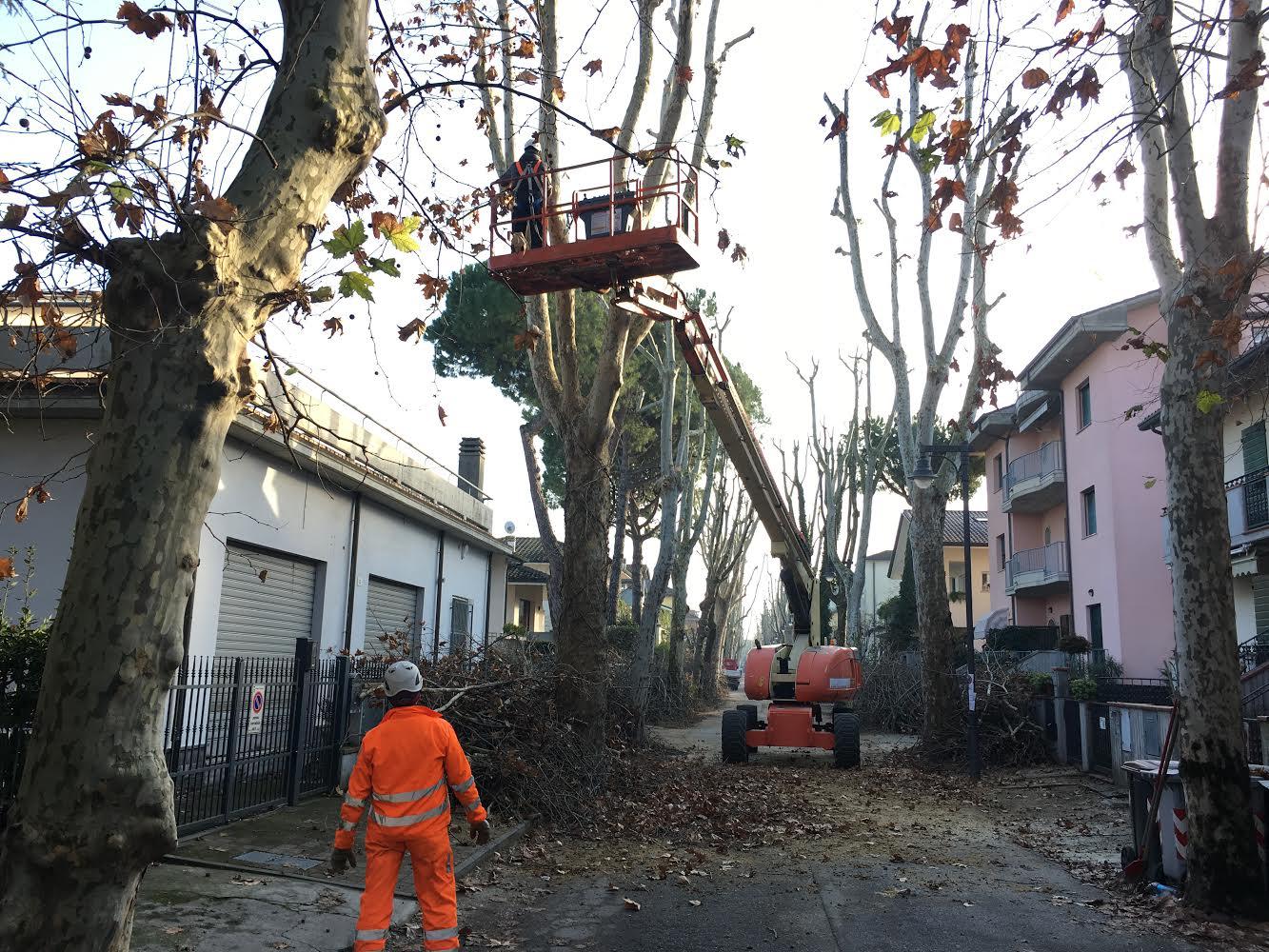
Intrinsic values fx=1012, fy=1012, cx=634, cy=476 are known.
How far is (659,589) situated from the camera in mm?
22672

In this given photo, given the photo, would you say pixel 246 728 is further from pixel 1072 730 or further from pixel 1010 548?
pixel 1010 548

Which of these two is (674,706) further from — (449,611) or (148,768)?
(148,768)

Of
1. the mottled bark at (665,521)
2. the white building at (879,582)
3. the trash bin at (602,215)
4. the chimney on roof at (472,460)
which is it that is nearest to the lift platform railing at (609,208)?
the trash bin at (602,215)

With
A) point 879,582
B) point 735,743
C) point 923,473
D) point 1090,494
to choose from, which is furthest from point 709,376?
point 879,582

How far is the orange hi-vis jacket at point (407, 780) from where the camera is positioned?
5.44 m

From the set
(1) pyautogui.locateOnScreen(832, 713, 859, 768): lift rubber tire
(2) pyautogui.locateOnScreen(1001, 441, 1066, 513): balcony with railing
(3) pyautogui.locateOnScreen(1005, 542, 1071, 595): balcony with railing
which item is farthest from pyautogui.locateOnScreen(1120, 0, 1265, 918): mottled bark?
(3) pyautogui.locateOnScreen(1005, 542, 1071, 595): balcony with railing

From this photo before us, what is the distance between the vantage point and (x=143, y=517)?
393cm

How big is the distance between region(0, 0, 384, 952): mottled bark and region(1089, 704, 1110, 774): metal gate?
1401 centimetres

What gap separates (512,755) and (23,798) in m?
7.05

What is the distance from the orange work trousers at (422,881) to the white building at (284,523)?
2.13 m

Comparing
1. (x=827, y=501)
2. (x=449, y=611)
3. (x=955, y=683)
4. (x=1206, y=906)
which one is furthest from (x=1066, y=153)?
(x=827, y=501)

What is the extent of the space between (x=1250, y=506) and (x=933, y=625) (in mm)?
8950

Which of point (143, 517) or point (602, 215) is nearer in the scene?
point (143, 517)

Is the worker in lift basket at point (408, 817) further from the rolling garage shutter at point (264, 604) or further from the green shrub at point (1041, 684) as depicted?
the green shrub at point (1041, 684)
